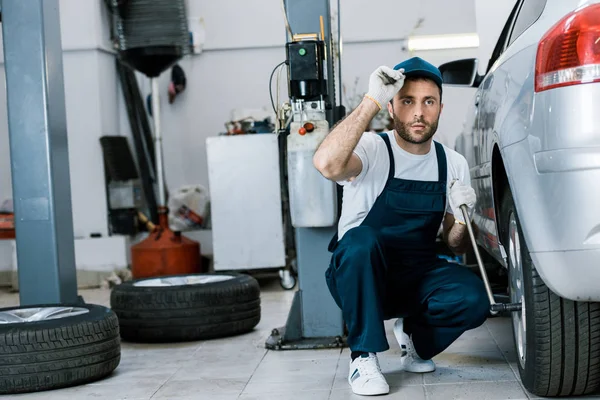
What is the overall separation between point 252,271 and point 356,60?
2.34 metres

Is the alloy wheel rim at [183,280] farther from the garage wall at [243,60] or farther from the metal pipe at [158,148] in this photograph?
the garage wall at [243,60]

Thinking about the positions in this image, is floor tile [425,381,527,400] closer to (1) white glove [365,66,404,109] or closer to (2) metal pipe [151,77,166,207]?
(1) white glove [365,66,404,109]

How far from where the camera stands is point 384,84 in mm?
2943

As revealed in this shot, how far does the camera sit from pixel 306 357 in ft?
12.6

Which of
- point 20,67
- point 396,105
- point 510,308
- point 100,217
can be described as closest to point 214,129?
point 100,217

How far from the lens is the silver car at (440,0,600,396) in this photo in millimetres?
2189

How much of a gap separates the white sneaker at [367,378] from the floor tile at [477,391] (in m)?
0.16

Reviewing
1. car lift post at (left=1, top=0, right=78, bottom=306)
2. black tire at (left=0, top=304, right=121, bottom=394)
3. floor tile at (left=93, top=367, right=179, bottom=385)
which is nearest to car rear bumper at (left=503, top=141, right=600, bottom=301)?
floor tile at (left=93, top=367, right=179, bottom=385)

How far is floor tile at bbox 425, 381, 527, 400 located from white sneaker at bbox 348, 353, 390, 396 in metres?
0.16

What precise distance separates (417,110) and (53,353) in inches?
64.4

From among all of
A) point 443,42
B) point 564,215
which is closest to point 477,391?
point 564,215

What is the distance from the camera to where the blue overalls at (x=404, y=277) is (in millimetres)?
3018

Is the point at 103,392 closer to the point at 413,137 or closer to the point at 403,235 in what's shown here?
the point at 403,235

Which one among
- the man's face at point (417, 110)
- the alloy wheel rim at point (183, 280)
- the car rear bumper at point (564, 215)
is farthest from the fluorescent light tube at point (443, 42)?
the car rear bumper at point (564, 215)
